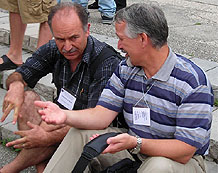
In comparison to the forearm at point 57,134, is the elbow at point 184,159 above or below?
above

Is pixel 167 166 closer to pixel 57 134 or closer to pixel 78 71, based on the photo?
pixel 57 134

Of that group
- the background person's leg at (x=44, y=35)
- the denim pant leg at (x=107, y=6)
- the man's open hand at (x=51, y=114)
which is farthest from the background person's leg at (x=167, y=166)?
the denim pant leg at (x=107, y=6)

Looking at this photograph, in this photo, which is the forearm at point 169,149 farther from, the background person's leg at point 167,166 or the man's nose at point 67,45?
the man's nose at point 67,45

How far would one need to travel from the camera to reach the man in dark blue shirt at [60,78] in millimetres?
2789

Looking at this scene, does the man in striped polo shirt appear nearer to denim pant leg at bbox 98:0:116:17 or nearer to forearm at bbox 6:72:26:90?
forearm at bbox 6:72:26:90

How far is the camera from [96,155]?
84.9 inches

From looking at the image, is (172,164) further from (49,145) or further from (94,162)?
(49,145)

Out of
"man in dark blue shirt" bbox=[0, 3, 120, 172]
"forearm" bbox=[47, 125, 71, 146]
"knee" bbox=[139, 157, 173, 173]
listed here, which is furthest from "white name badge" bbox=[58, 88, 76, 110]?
"knee" bbox=[139, 157, 173, 173]

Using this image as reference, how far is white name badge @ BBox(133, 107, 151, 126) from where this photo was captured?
236cm

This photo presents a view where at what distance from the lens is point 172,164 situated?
2.16 m

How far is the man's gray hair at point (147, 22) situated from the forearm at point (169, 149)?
510 millimetres

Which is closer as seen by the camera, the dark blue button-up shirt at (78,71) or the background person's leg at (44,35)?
the dark blue button-up shirt at (78,71)

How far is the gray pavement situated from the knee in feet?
2.92

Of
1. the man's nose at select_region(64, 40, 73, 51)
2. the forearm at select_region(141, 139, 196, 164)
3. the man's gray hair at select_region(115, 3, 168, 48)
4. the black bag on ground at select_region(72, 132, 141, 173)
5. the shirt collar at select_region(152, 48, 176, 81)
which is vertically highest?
the man's gray hair at select_region(115, 3, 168, 48)
